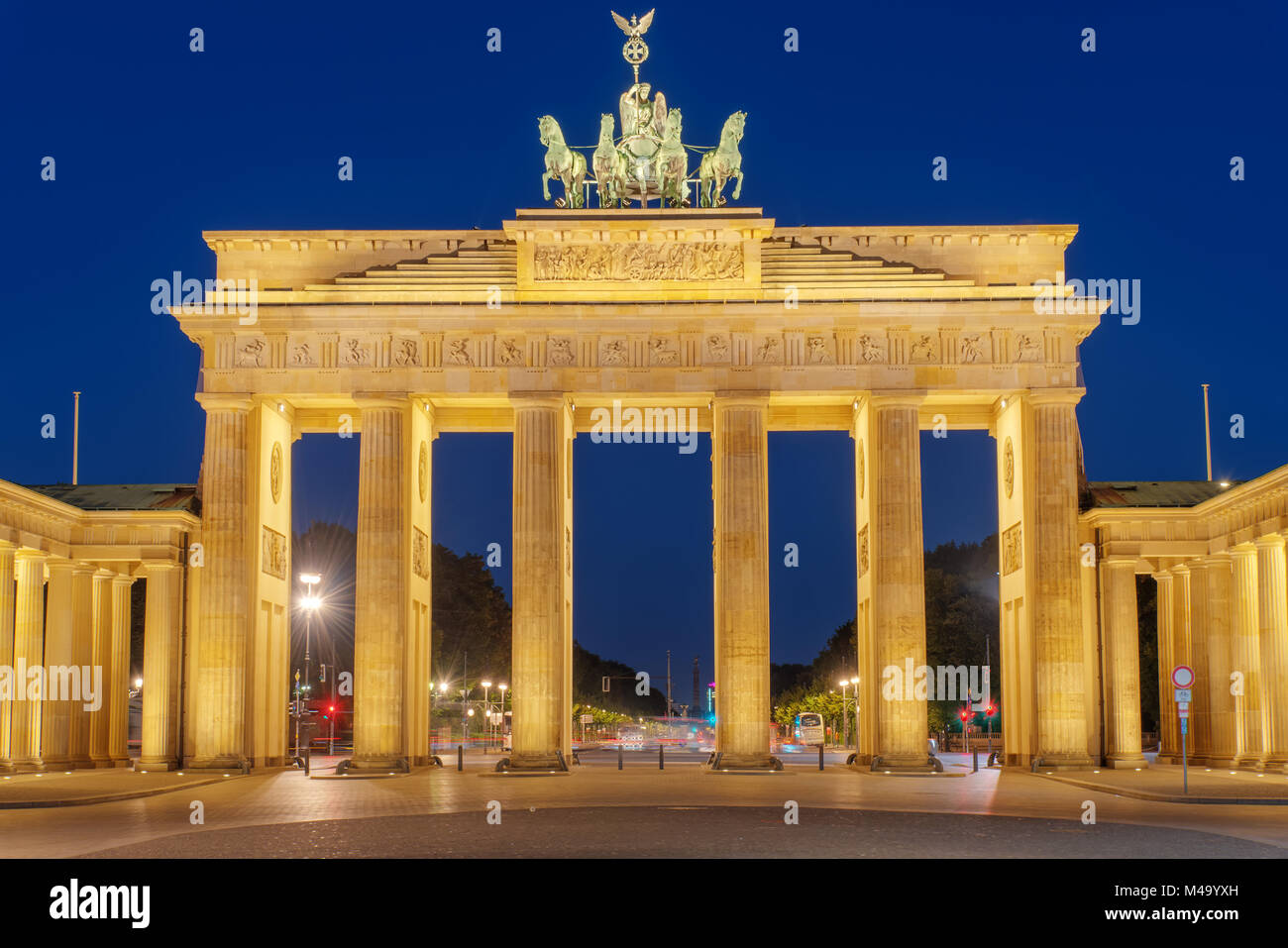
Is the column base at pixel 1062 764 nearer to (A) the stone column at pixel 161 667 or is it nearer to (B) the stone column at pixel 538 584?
(B) the stone column at pixel 538 584

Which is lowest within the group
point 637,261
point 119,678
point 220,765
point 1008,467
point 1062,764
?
point 1062,764

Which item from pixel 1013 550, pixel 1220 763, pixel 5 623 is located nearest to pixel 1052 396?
pixel 1013 550

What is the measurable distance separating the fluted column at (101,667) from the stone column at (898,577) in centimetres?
2806

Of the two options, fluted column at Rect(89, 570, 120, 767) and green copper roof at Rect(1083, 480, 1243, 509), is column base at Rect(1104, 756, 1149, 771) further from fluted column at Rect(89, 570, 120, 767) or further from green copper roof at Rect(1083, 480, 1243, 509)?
fluted column at Rect(89, 570, 120, 767)

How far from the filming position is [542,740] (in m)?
47.1

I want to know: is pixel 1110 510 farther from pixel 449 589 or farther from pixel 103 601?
pixel 449 589

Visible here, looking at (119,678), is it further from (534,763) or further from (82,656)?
(534,763)

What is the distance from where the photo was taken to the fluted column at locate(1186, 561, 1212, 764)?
167ft

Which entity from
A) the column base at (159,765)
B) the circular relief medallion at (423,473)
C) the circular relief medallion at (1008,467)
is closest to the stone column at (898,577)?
the circular relief medallion at (1008,467)

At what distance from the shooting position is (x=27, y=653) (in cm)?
4931

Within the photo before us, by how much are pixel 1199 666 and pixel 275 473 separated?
33402 millimetres

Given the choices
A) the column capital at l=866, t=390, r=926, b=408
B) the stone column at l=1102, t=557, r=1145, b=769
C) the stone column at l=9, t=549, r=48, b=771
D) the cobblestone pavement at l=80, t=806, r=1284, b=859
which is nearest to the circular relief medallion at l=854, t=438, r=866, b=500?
the column capital at l=866, t=390, r=926, b=408

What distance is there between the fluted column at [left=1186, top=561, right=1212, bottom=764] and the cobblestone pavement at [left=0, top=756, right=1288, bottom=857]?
8663mm
